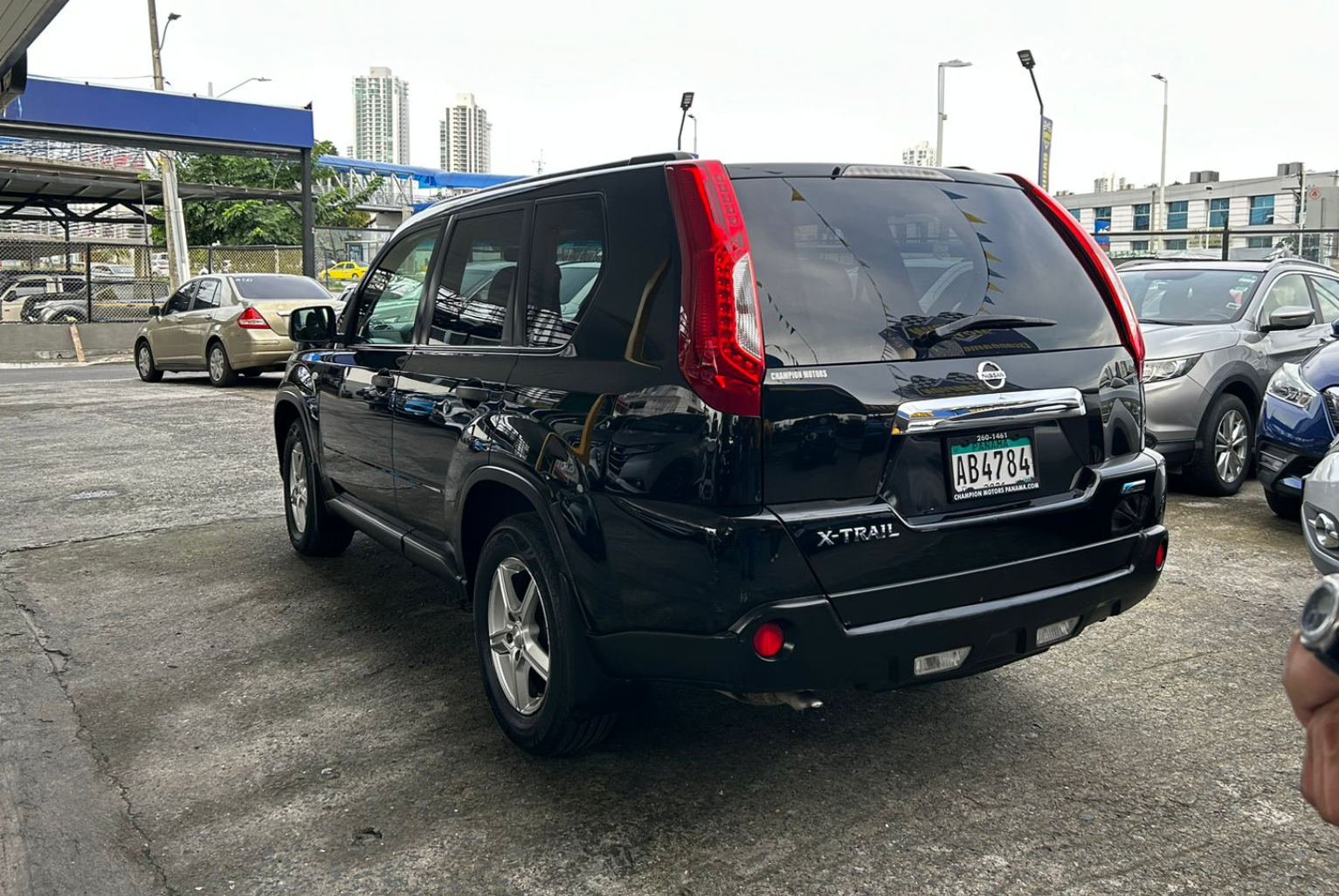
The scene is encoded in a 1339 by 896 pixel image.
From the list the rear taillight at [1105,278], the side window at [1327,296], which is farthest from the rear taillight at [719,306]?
the side window at [1327,296]

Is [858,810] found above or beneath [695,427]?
beneath

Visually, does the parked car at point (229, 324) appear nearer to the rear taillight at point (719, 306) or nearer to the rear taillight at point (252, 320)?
the rear taillight at point (252, 320)

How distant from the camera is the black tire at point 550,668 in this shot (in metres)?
3.34

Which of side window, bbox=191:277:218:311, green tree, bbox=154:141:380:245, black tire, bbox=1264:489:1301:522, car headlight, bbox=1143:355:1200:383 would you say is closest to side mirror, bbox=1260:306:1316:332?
car headlight, bbox=1143:355:1200:383

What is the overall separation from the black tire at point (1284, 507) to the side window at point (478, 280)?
4.98 metres

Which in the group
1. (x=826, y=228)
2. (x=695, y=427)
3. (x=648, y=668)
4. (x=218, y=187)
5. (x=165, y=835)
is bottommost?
(x=165, y=835)

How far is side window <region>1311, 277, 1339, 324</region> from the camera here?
30.9ft

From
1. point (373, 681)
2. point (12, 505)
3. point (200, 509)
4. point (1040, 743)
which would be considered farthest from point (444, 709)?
point (12, 505)

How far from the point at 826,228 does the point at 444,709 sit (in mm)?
2193

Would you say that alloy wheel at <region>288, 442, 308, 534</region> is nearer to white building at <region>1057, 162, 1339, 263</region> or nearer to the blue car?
the blue car

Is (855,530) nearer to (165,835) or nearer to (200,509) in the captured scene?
(165,835)

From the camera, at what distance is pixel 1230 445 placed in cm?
791

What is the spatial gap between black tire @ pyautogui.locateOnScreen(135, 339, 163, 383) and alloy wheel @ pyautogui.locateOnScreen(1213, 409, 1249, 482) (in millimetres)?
15207

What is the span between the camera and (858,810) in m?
3.29
